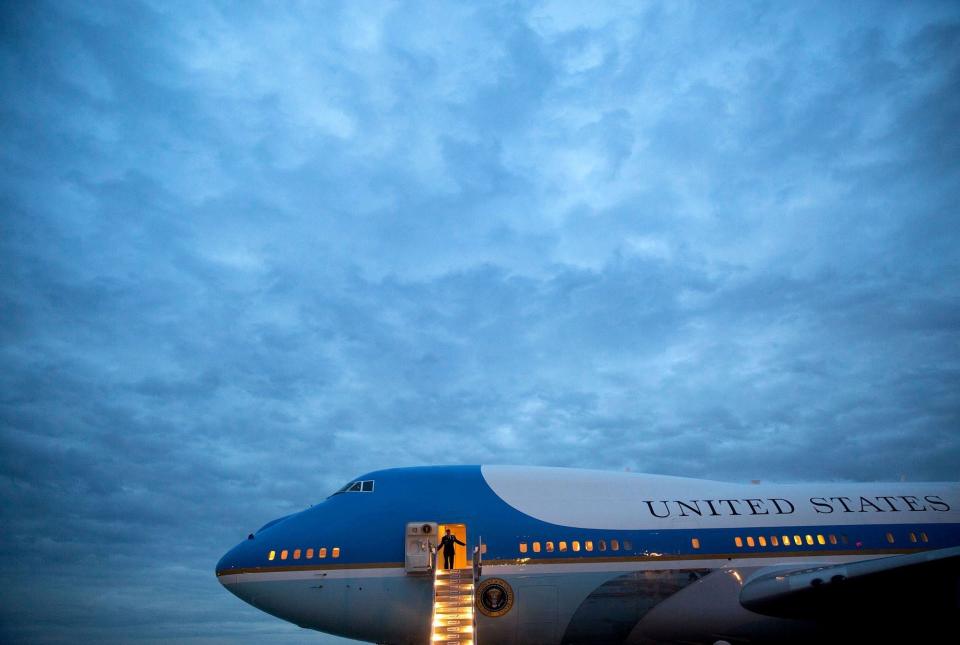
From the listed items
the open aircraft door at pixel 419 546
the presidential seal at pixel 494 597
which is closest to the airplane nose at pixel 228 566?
the open aircraft door at pixel 419 546

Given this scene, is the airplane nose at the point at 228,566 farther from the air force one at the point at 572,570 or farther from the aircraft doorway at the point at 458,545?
the aircraft doorway at the point at 458,545

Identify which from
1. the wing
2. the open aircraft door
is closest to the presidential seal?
the open aircraft door

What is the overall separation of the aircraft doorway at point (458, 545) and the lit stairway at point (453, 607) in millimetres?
590

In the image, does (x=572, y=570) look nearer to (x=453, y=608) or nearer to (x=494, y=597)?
(x=494, y=597)

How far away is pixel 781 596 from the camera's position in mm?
14391

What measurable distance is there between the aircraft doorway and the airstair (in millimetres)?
530

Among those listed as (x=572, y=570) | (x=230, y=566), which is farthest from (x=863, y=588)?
(x=230, y=566)

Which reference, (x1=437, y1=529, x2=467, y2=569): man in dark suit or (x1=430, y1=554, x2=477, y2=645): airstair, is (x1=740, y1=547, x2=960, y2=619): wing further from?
(x1=437, y1=529, x2=467, y2=569): man in dark suit

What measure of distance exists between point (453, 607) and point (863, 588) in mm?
8839

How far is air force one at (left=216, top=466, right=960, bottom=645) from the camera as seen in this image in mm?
14773

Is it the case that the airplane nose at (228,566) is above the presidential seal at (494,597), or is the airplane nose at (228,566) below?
above

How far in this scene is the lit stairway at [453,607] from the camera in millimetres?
13242

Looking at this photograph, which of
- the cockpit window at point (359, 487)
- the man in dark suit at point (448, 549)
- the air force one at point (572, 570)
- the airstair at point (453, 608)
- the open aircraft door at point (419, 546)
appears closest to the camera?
the airstair at point (453, 608)

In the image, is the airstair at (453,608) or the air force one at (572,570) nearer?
the airstair at (453,608)
